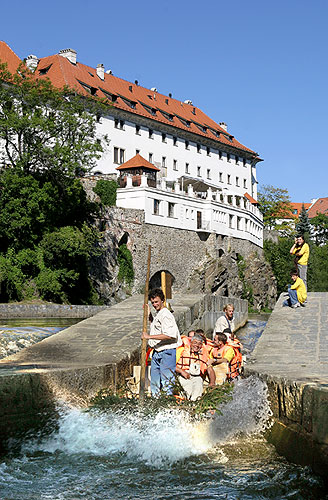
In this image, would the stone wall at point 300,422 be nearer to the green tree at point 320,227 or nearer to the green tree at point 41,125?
the green tree at point 41,125

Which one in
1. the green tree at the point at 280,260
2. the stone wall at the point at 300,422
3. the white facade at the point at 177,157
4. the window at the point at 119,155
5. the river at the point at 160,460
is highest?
the white facade at the point at 177,157

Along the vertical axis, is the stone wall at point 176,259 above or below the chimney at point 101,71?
below

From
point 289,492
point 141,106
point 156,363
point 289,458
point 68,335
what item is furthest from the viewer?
point 141,106

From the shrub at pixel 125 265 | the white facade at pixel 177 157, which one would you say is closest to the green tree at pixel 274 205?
the white facade at pixel 177 157

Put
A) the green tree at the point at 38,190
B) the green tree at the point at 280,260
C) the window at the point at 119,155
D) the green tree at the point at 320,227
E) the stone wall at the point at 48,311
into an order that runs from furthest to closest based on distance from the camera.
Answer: the green tree at the point at 320,227 < the green tree at the point at 280,260 < the window at the point at 119,155 < the green tree at the point at 38,190 < the stone wall at the point at 48,311

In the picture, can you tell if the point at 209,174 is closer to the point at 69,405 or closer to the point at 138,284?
the point at 138,284

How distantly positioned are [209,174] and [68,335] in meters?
58.8

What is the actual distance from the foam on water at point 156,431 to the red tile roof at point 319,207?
359ft

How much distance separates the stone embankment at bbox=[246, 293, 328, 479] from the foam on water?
0.30 meters

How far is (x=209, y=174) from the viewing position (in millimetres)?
68688

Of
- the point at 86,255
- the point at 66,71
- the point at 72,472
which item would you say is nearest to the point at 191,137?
the point at 66,71

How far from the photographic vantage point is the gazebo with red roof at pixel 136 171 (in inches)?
1941

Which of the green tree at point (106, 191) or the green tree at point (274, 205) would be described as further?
the green tree at point (274, 205)

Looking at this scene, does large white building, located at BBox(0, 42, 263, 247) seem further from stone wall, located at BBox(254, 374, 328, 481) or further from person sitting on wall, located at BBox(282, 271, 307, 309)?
stone wall, located at BBox(254, 374, 328, 481)
